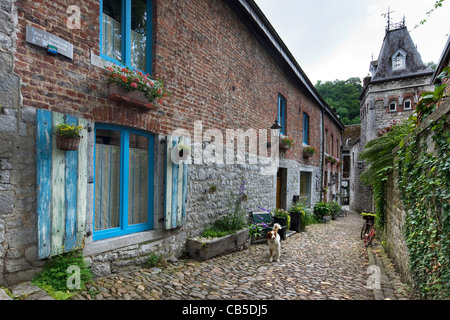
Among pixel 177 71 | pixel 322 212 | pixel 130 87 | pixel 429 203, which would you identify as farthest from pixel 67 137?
pixel 322 212

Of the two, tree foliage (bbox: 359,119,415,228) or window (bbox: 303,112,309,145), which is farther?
window (bbox: 303,112,309,145)

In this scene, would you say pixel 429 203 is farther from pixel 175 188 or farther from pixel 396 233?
pixel 175 188

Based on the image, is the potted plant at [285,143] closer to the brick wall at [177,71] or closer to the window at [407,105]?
the brick wall at [177,71]

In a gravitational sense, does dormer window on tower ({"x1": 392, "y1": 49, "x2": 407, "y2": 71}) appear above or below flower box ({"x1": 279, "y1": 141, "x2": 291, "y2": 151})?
above

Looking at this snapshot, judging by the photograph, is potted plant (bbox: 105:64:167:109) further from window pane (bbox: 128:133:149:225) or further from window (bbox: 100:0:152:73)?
window pane (bbox: 128:133:149:225)

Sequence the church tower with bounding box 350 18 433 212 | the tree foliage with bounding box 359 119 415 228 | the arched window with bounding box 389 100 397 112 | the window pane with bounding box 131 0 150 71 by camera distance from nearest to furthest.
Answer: the window pane with bounding box 131 0 150 71
the tree foliage with bounding box 359 119 415 228
the church tower with bounding box 350 18 433 212
the arched window with bounding box 389 100 397 112

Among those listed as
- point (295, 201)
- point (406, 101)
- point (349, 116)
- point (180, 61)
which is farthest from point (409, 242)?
point (349, 116)

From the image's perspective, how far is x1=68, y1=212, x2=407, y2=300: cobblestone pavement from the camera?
3.23 m

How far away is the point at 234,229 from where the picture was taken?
556cm

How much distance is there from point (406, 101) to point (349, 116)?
40.1 ft

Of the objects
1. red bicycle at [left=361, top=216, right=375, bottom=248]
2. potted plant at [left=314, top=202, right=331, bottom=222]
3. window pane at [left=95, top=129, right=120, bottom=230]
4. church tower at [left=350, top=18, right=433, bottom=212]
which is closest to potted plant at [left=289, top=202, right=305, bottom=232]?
red bicycle at [left=361, top=216, right=375, bottom=248]

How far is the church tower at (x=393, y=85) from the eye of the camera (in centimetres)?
1543

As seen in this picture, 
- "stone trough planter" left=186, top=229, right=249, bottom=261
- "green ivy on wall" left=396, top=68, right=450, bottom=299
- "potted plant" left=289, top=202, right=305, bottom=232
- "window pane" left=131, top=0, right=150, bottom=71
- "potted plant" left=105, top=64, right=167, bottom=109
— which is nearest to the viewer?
"green ivy on wall" left=396, top=68, right=450, bottom=299
